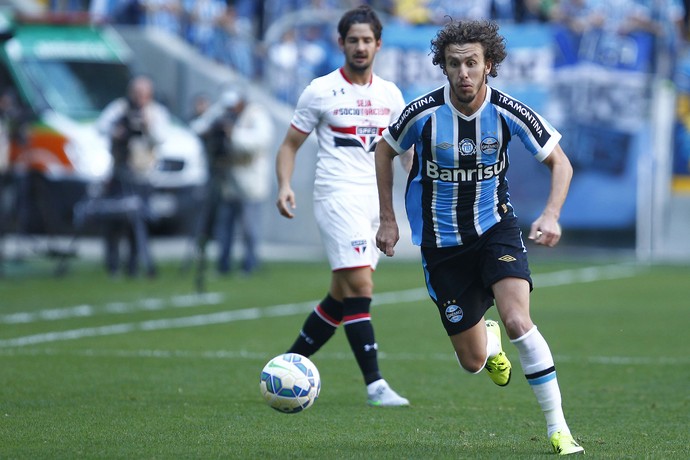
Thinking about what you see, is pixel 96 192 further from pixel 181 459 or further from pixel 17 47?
pixel 181 459

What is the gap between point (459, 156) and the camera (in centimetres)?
740

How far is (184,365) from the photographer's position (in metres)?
10.5

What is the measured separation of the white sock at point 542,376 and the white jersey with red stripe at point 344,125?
2.36 meters

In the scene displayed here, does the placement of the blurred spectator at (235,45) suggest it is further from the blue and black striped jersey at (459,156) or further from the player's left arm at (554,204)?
the player's left arm at (554,204)

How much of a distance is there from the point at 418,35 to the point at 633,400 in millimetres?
15264

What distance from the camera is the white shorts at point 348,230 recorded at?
29.2 feet

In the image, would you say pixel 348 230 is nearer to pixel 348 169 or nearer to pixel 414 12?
pixel 348 169

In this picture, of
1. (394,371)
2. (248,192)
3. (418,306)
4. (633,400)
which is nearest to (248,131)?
(248,192)

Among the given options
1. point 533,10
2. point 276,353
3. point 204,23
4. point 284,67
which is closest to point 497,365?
point 276,353

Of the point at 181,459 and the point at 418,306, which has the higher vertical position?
the point at 181,459

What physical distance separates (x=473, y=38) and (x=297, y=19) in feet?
59.8

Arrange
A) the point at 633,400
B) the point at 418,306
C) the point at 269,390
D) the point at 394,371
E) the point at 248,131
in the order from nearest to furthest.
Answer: the point at 269,390
the point at 633,400
the point at 394,371
the point at 418,306
the point at 248,131

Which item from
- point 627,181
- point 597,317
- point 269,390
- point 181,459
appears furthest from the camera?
point 627,181

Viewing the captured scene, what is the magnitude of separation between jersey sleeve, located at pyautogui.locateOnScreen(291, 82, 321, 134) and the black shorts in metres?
1.81
